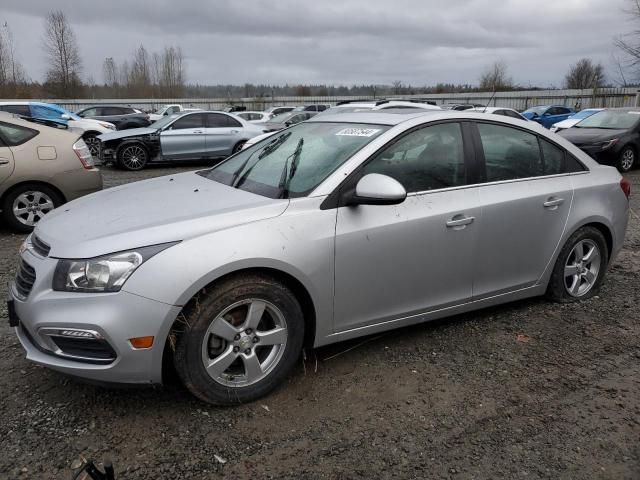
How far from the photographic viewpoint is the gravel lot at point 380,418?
250 centimetres

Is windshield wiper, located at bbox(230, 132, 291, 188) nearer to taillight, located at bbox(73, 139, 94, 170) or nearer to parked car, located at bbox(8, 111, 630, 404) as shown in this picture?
parked car, located at bbox(8, 111, 630, 404)

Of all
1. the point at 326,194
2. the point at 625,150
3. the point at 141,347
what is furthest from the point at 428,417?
the point at 625,150

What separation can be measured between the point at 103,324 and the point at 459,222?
2.22 m

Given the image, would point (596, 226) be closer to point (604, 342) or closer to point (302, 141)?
point (604, 342)

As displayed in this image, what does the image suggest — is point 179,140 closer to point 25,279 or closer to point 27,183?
point 27,183

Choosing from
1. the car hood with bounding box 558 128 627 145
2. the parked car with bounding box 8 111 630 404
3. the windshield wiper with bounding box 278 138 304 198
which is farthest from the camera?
the car hood with bounding box 558 128 627 145

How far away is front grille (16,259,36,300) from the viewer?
9.17 feet

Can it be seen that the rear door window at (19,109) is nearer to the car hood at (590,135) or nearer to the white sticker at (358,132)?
the white sticker at (358,132)

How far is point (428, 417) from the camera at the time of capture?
2879 mm

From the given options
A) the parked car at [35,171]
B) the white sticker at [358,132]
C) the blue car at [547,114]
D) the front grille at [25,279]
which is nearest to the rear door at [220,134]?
the parked car at [35,171]

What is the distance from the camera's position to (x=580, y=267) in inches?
173

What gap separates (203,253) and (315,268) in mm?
640

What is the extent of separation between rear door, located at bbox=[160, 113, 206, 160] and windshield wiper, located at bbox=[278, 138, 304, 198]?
1071cm

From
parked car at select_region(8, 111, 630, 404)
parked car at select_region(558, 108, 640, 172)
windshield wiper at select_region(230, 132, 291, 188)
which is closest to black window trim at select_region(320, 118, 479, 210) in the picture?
parked car at select_region(8, 111, 630, 404)
